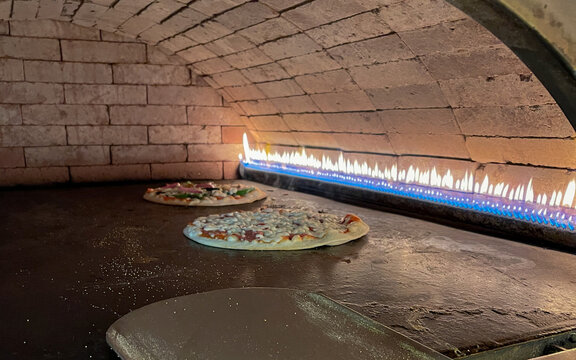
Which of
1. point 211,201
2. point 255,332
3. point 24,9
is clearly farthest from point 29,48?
point 255,332

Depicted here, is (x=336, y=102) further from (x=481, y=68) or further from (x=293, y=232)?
(x=293, y=232)

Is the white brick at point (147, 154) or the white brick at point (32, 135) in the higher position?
the white brick at point (32, 135)

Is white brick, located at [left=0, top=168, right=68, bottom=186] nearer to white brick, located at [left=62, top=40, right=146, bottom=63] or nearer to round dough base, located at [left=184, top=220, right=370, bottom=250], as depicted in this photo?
white brick, located at [left=62, top=40, right=146, bottom=63]

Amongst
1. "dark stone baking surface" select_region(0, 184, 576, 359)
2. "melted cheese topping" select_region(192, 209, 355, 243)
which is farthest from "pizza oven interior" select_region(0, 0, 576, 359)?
"melted cheese topping" select_region(192, 209, 355, 243)

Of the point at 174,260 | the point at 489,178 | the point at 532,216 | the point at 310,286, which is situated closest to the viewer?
the point at 310,286

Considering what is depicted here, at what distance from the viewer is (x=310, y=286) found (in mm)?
2184

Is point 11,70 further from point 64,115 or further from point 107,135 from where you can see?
point 107,135

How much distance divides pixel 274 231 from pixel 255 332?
4.67 feet

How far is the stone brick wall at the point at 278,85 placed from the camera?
119 inches

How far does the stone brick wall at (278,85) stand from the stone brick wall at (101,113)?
2 cm

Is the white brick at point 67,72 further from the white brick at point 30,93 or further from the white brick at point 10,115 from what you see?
the white brick at point 10,115

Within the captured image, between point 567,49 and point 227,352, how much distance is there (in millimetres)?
1965

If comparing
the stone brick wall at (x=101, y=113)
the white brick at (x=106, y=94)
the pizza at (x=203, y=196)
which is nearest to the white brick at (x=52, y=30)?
the stone brick wall at (x=101, y=113)

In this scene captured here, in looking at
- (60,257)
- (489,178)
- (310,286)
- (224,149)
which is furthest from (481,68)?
(224,149)
